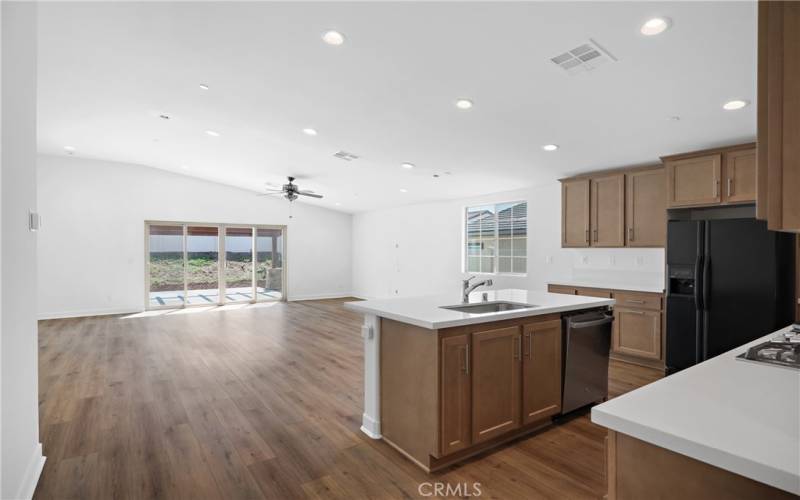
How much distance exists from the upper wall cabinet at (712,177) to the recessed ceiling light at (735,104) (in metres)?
0.87

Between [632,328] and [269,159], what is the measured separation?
570cm

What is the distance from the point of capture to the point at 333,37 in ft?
8.84

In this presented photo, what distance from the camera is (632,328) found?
14.7 feet

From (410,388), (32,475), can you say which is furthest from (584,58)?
(32,475)

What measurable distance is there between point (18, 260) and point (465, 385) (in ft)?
8.05

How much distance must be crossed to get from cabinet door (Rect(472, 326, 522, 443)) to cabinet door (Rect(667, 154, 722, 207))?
275 cm

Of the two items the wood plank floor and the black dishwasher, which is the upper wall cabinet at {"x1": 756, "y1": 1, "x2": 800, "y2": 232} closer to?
the wood plank floor

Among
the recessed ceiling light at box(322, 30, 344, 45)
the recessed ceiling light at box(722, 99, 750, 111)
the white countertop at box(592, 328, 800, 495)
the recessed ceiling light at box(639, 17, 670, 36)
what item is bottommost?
the white countertop at box(592, 328, 800, 495)

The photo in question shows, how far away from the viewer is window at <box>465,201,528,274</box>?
666cm

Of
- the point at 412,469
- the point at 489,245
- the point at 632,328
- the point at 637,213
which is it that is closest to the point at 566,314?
the point at 412,469

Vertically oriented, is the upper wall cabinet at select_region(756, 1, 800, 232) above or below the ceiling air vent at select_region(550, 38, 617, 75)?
below

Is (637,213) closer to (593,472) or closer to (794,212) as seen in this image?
(593,472)

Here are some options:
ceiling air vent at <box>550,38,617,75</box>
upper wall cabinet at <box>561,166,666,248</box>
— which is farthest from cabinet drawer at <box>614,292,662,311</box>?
ceiling air vent at <box>550,38,617,75</box>

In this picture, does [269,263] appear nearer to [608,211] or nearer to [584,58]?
[608,211]
